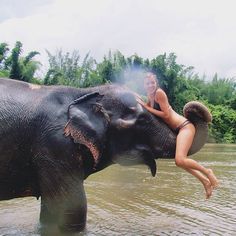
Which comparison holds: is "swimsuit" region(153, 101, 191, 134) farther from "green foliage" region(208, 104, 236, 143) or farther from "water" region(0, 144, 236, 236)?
"green foliage" region(208, 104, 236, 143)

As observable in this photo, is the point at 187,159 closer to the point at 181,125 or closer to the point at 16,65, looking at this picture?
the point at 181,125

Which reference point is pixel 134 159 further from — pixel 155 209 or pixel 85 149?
pixel 155 209

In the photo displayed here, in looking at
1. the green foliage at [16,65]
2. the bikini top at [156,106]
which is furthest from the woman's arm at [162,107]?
the green foliage at [16,65]

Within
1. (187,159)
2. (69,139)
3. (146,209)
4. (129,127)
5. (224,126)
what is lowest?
(146,209)

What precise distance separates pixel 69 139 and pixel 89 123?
0.28m

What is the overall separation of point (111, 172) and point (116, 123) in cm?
680

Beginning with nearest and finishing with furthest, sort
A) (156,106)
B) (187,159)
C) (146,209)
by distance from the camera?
(187,159)
(156,106)
(146,209)

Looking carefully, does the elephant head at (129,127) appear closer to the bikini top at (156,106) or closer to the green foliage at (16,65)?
the bikini top at (156,106)

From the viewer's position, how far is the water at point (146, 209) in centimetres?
611

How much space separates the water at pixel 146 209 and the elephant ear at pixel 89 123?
42.2 inches

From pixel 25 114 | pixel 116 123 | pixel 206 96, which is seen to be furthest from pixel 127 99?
pixel 206 96

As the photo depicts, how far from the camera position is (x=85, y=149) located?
17.8 feet

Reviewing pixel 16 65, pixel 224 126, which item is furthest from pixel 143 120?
pixel 224 126

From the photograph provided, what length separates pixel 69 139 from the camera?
5.31 m
